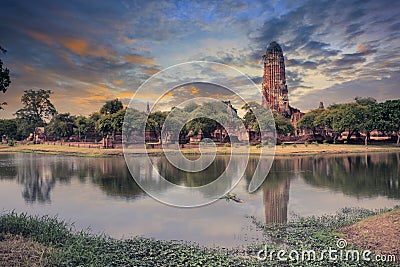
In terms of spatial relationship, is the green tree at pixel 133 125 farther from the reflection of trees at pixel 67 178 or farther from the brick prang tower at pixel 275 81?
the brick prang tower at pixel 275 81

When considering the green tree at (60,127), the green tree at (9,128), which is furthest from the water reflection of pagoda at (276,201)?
the green tree at (9,128)

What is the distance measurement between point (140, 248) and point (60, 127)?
4951cm

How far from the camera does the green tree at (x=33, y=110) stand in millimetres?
55812

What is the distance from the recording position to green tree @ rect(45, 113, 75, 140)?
53.4 meters

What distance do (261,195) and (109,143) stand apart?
97.3 ft

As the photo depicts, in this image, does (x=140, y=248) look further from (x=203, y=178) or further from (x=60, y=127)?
(x=60, y=127)

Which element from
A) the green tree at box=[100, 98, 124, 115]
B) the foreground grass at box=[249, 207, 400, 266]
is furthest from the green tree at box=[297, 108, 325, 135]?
the foreground grass at box=[249, 207, 400, 266]

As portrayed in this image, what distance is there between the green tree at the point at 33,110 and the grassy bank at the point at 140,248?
170 ft

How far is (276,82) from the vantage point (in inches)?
2798

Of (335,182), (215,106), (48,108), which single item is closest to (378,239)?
(335,182)

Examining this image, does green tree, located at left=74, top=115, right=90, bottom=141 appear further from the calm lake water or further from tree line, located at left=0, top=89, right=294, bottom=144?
the calm lake water

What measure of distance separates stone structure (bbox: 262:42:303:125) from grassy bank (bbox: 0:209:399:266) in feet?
200

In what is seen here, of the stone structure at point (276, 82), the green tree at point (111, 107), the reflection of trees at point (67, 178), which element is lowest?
the reflection of trees at point (67, 178)

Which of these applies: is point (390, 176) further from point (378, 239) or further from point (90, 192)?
point (90, 192)
